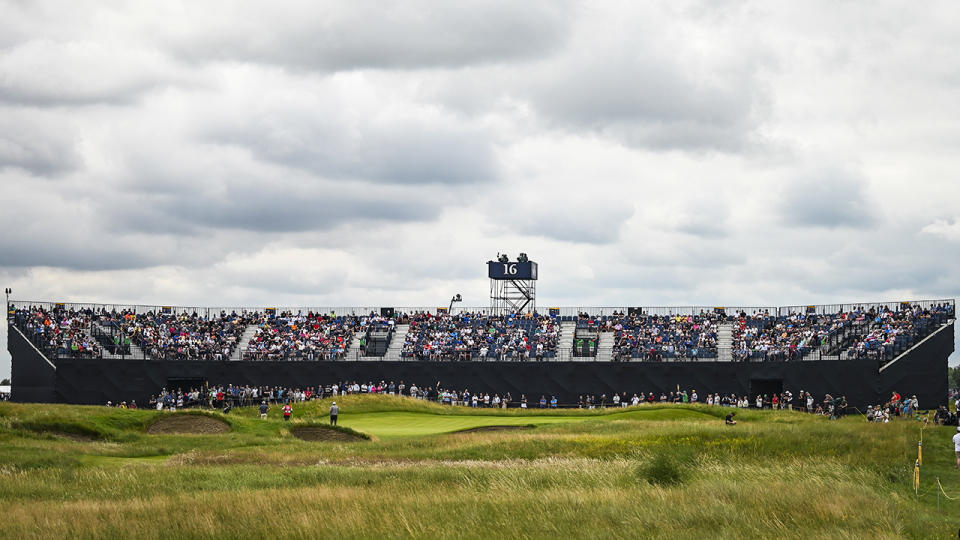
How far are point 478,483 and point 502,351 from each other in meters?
46.8

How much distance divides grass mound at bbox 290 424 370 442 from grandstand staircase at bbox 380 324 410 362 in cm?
2611

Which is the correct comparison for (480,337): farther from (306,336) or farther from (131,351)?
(131,351)

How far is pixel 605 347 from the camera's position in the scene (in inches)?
2795

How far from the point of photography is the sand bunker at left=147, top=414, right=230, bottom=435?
45.2 meters

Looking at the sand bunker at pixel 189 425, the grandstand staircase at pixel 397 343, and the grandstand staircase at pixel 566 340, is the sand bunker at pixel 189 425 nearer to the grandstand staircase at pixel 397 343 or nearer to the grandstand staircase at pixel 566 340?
the grandstand staircase at pixel 397 343

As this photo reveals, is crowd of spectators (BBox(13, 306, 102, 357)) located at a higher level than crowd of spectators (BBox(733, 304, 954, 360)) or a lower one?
lower

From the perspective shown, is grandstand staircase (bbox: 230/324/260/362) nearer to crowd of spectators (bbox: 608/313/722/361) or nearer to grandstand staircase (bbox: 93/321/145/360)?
grandstand staircase (bbox: 93/321/145/360)

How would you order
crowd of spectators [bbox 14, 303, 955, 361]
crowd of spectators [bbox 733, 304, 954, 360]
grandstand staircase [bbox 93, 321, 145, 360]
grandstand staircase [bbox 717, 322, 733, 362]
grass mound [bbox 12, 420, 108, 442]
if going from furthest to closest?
1. grandstand staircase [bbox 93, 321, 145, 360]
2. grandstand staircase [bbox 717, 322, 733, 362]
3. crowd of spectators [bbox 14, 303, 955, 361]
4. crowd of spectators [bbox 733, 304, 954, 360]
5. grass mound [bbox 12, 420, 108, 442]

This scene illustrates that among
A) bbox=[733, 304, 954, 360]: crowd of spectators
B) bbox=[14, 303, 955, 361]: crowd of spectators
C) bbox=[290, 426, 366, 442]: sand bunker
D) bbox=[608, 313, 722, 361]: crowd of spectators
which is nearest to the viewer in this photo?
bbox=[290, 426, 366, 442]: sand bunker

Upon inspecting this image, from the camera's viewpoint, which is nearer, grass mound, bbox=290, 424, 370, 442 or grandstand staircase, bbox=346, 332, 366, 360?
grass mound, bbox=290, 424, 370, 442

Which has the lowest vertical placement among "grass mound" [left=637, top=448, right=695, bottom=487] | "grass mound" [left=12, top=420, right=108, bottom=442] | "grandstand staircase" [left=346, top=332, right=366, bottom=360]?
"grass mound" [left=12, top=420, right=108, bottom=442]

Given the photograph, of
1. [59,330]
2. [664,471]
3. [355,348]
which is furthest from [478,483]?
[59,330]

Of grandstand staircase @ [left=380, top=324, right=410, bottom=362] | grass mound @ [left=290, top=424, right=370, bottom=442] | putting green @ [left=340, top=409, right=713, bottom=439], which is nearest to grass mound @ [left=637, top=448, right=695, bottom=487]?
grass mound @ [left=290, top=424, right=370, bottom=442]

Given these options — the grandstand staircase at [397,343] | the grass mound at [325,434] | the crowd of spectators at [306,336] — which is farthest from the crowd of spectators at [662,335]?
the grass mound at [325,434]
